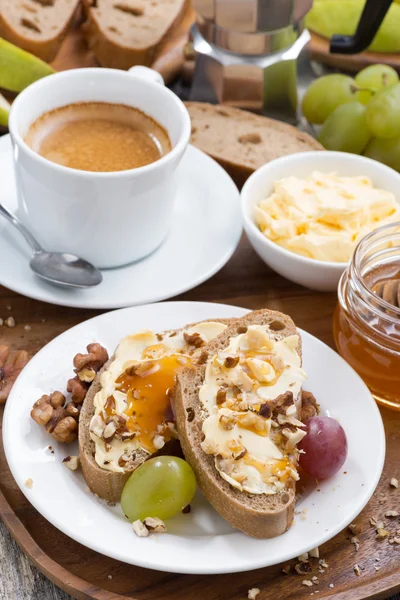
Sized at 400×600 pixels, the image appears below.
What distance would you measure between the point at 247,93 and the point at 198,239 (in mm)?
874

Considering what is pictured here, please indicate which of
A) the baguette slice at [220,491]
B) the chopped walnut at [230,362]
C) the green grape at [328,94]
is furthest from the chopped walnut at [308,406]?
the green grape at [328,94]

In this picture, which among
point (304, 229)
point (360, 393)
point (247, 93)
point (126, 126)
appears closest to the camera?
point (360, 393)

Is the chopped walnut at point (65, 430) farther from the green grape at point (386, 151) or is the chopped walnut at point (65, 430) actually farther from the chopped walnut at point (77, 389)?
the green grape at point (386, 151)

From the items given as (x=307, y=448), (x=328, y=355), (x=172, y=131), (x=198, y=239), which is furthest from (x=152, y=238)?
(x=307, y=448)

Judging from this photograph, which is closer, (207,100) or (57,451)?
(57,451)

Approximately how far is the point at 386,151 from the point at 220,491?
156 centimetres

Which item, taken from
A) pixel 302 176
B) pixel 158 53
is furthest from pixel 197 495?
pixel 158 53

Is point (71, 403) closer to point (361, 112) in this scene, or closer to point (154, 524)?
point (154, 524)

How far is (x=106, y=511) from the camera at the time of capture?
1639 mm

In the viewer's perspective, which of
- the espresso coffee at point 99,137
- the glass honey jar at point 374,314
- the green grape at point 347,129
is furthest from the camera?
the green grape at point 347,129

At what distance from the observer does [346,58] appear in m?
3.22

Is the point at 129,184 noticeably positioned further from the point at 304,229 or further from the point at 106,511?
the point at 106,511

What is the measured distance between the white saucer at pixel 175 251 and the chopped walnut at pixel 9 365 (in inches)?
6.5

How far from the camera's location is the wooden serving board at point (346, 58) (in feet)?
10.5
